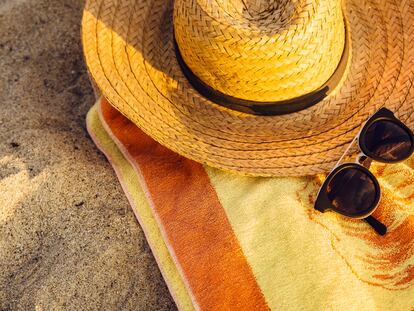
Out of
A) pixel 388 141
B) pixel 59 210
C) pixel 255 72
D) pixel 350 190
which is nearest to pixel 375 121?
pixel 388 141

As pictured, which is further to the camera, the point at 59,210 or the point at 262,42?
the point at 59,210

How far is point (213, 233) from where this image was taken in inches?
54.2

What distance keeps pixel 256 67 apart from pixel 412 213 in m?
0.61

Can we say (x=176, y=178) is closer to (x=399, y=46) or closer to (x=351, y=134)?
(x=351, y=134)

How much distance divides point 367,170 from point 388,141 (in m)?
0.10

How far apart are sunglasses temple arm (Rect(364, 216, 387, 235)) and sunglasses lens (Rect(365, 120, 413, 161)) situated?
0.57 feet

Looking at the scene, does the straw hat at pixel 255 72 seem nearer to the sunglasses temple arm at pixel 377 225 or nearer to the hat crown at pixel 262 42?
the hat crown at pixel 262 42

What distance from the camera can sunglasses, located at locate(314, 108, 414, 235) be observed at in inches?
51.3

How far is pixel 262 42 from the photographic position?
1205 mm

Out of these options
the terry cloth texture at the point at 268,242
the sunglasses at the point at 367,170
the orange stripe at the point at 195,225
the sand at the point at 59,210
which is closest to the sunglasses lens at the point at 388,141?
the sunglasses at the point at 367,170

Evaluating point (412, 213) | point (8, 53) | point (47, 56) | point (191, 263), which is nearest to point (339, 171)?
point (412, 213)

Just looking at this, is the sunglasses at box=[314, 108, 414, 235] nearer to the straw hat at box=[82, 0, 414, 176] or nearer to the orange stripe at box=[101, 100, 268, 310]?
the straw hat at box=[82, 0, 414, 176]

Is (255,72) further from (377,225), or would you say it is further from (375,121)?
(377,225)

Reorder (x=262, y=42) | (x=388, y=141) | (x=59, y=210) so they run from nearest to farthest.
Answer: (x=262, y=42)
(x=388, y=141)
(x=59, y=210)
